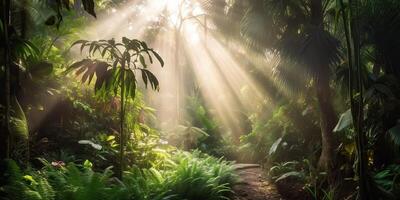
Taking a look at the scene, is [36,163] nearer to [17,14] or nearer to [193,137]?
[17,14]

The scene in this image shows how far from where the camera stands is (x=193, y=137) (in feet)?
49.1

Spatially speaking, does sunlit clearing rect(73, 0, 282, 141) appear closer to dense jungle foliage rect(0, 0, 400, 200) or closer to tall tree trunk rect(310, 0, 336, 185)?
dense jungle foliage rect(0, 0, 400, 200)

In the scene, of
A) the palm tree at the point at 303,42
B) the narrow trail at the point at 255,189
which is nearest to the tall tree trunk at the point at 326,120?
the palm tree at the point at 303,42

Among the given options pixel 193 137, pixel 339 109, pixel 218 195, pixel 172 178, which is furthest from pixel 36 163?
pixel 193 137

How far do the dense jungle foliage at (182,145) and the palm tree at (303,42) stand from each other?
0.08 feet

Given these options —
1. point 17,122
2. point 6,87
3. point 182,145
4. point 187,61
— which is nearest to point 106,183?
point 17,122

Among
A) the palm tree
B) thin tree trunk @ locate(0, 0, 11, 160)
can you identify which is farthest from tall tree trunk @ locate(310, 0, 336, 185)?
thin tree trunk @ locate(0, 0, 11, 160)

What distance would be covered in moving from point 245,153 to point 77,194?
1180cm

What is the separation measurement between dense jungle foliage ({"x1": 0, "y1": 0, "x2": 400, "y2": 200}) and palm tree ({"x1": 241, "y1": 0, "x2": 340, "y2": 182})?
0.03 meters

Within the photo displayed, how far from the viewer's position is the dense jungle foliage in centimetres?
504

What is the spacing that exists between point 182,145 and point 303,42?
24.4ft

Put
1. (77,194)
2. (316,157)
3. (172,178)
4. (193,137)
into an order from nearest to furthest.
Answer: (77,194) → (172,178) → (316,157) → (193,137)

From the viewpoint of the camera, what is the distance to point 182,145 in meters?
14.4

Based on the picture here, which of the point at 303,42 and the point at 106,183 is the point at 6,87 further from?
the point at 303,42
